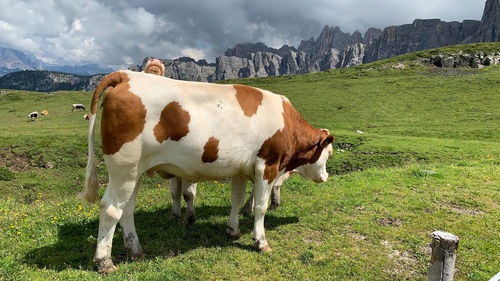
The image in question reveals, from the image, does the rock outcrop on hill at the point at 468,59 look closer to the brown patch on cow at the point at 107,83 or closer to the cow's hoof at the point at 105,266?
the brown patch on cow at the point at 107,83

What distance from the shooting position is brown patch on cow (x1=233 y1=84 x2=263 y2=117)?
5527 millimetres

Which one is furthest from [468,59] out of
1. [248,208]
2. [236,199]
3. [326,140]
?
[236,199]

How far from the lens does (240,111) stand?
5422 mm

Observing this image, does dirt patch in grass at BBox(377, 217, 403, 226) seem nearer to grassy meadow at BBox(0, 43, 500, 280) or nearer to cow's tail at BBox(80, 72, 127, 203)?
grassy meadow at BBox(0, 43, 500, 280)

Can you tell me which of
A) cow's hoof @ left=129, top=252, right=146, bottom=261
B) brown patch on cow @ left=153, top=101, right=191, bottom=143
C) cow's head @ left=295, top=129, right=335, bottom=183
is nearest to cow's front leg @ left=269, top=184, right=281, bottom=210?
cow's head @ left=295, top=129, right=335, bottom=183

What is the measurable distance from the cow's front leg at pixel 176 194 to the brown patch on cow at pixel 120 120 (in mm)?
2604

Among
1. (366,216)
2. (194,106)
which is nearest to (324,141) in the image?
(366,216)

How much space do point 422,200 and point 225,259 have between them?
614 centimetres

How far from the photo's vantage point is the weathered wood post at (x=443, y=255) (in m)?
3.61

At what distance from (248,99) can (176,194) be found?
3.24 meters

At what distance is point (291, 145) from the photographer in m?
6.32

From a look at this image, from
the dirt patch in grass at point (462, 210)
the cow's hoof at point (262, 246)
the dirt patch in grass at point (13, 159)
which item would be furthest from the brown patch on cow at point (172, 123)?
the dirt patch in grass at point (13, 159)

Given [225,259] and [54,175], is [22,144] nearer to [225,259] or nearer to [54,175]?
[54,175]

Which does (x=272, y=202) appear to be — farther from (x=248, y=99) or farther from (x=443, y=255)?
(x=443, y=255)
